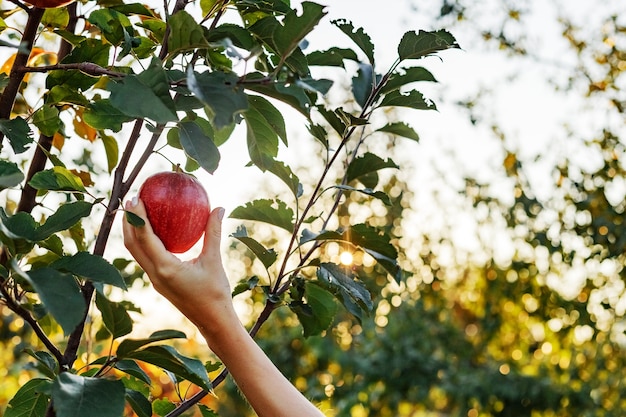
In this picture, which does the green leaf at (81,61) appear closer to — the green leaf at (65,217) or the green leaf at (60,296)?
the green leaf at (65,217)

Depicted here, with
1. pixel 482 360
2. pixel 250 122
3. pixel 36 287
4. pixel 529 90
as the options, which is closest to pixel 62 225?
pixel 36 287

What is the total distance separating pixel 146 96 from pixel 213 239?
0.79ft

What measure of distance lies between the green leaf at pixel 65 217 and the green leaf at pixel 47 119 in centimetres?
25

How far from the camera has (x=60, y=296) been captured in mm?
585

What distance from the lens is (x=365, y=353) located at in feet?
14.0

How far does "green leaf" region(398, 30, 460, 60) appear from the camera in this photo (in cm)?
84

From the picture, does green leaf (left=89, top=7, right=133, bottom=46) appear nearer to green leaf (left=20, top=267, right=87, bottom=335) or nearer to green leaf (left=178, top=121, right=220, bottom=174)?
green leaf (left=178, top=121, right=220, bottom=174)

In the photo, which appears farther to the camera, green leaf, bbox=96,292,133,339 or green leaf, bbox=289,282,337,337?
green leaf, bbox=289,282,337,337

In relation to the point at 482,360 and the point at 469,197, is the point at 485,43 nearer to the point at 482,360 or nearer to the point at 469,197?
the point at 469,197

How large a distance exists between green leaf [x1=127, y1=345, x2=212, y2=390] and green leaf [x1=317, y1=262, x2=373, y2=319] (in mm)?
221

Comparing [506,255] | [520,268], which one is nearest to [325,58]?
[520,268]

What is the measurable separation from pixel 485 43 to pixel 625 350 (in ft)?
5.57

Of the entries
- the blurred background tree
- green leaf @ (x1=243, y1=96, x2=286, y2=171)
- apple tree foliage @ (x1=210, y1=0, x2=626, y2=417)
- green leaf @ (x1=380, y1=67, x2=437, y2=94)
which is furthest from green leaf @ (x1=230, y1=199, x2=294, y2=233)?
apple tree foliage @ (x1=210, y1=0, x2=626, y2=417)

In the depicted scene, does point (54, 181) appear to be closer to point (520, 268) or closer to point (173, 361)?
point (173, 361)
